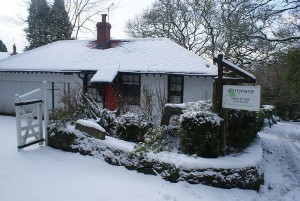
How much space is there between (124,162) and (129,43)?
11811mm

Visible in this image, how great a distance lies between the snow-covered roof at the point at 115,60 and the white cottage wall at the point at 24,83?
1.73 feet

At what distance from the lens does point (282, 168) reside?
27.5 ft

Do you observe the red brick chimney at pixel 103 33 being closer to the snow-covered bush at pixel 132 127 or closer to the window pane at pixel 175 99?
the window pane at pixel 175 99

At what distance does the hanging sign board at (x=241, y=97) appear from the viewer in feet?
21.4

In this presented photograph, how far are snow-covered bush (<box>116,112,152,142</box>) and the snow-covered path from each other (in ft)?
11.6

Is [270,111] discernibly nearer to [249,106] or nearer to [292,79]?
[292,79]

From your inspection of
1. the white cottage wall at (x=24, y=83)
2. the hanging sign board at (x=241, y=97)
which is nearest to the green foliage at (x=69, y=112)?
the white cottage wall at (x=24, y=83)

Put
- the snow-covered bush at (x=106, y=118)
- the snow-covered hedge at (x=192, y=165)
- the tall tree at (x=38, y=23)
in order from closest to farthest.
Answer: the snow-covered hedge at (x=192, y=165) < the snow-covered bush at (x=106, y=118) < the tall tree at (x=38, y=23)

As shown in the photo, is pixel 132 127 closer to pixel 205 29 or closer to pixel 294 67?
pixel 294 67

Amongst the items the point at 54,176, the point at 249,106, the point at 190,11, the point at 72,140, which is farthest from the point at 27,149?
the point at 190,11

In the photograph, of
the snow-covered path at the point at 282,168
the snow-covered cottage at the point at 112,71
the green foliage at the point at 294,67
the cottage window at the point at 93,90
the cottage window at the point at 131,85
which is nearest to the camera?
the snow-covered path at the point at 282,168

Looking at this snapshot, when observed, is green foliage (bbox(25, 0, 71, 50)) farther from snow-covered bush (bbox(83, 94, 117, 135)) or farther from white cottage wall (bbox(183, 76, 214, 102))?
snow-covered bush (bbox(83, 94, 117, 135))

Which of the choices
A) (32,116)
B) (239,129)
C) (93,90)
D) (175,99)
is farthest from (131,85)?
(239,129)

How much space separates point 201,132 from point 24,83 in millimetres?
13318
